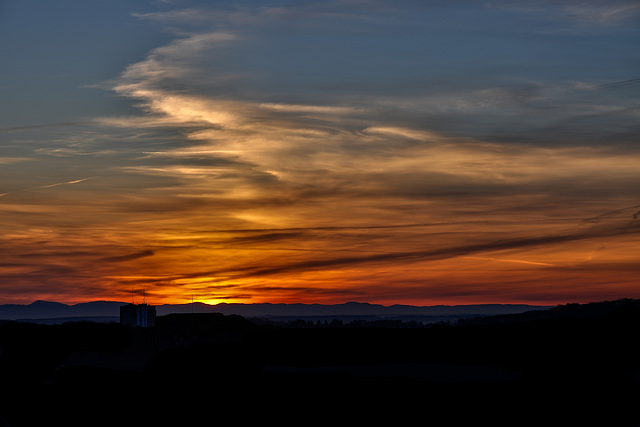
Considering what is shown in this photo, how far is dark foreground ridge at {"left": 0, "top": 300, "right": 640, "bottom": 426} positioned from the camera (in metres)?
3.50

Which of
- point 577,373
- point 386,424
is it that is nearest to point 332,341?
point 386,424

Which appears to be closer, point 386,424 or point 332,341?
point 386,424

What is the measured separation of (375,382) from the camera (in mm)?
3539

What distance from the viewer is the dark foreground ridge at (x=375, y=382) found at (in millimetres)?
3504

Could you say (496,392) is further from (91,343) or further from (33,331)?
(33,331)

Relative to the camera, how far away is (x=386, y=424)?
3.46 meters

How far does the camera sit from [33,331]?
452cm

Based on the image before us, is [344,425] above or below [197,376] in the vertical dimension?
below

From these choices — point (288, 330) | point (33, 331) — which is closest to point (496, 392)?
point (288, 330)

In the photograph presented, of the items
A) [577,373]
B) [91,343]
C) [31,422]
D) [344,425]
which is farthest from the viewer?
[91,343]

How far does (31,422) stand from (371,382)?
5.93 feet

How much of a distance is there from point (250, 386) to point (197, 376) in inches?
9.9

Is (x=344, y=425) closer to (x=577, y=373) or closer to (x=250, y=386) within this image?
(x=250, y=386)

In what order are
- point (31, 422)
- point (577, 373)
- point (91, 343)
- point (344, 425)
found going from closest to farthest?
point (344, 425) → point (577, 373) → point (31, 422) → point (91, 343)
